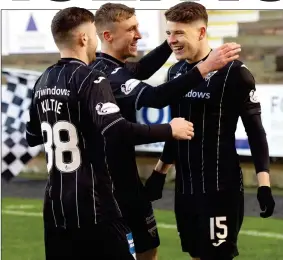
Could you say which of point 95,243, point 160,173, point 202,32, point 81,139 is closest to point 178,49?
point 202,32

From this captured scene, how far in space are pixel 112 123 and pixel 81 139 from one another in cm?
19

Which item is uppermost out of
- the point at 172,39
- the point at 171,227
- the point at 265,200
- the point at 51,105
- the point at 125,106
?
the point at 172,39

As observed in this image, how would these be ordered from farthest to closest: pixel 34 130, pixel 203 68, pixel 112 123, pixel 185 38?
pixel 185 38
pixel 34 130
pixel 203 68
pixel 112 123

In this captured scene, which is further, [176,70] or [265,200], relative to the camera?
[176,70]

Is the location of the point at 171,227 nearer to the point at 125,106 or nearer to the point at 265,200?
the point at 265,200

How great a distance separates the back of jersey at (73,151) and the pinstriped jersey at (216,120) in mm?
890

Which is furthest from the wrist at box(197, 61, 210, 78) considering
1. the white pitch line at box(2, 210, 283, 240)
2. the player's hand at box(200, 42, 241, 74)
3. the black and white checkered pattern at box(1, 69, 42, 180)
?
the black and white checkered pattern at box(1, 69, 42, 180)

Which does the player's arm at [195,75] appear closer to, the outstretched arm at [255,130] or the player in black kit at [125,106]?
the player in black kit at [125,106]

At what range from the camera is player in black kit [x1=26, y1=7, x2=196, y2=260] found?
4.54 metres

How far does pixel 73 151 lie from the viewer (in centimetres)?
457

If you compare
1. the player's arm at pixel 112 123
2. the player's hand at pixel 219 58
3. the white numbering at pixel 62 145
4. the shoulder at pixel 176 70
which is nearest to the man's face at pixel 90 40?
the player's arm at pixel 112 123

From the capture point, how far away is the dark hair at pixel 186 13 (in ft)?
17.6

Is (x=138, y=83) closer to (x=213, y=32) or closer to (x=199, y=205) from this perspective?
(x=199, y=205)

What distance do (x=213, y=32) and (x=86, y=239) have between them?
8458mm
